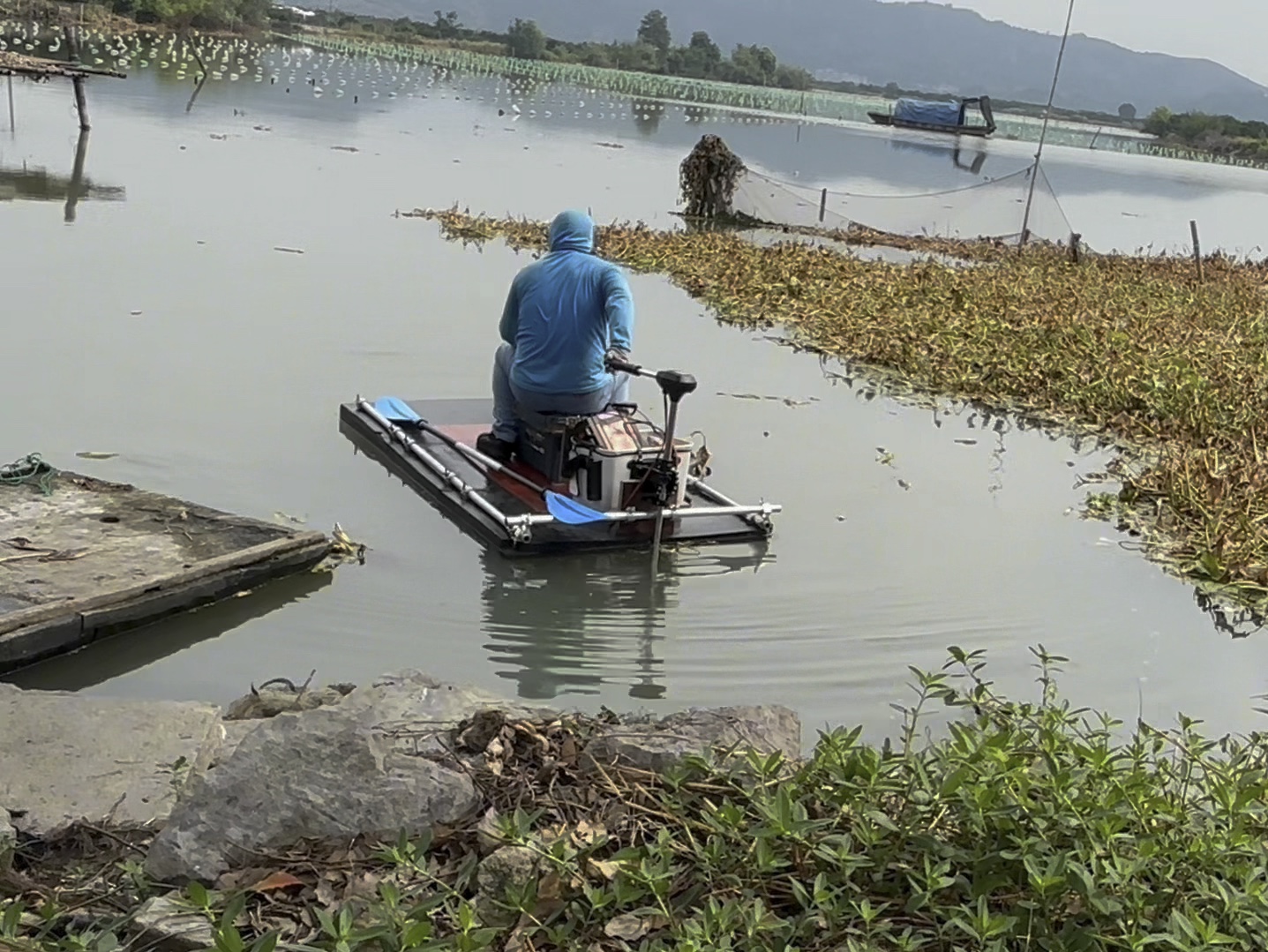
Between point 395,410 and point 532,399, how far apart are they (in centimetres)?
136

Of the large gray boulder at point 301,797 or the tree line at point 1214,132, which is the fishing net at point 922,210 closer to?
the large gray boulder at point 301,797

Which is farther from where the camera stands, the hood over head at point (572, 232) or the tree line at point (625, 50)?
the tree line at point (625, 50)

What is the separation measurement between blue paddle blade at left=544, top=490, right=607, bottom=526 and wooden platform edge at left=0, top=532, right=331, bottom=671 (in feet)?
3.56

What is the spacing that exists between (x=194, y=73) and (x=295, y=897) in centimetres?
4485

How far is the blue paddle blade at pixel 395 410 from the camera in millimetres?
7887

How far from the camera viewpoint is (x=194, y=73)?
4316 cm

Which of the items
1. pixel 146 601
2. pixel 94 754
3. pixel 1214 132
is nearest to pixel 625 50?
pixel 1214 132

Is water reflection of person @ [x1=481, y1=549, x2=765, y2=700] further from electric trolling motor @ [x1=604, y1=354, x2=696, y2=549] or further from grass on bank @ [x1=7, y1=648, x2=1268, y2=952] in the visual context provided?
grass on bank @ [x1=7, y1=648, x2=1268, y2=952]

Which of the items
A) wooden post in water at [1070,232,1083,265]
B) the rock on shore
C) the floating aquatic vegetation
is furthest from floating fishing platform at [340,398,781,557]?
wooden post in water at [1070,232,1083,265]

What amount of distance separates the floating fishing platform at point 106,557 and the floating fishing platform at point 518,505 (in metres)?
0.85

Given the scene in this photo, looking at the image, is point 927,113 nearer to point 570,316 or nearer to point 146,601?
point 570,316

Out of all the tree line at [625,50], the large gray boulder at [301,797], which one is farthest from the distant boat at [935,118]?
the tree line at [625,50]

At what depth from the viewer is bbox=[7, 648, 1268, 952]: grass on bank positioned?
2.62 meters

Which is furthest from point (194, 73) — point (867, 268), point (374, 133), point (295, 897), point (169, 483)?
point (295, 897)
